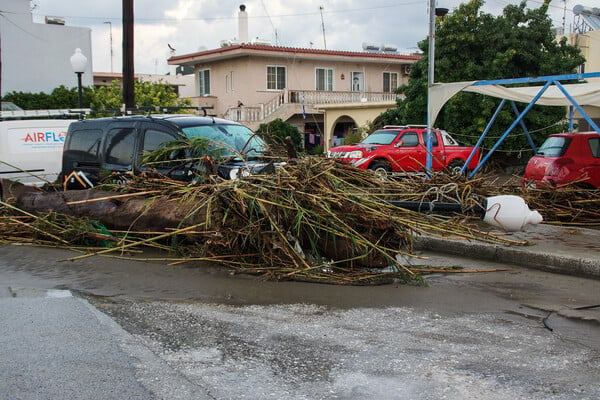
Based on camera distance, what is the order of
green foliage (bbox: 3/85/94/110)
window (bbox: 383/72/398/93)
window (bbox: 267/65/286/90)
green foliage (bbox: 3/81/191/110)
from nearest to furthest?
green foliage (bbox: 3/81/191/110) → window (bbox: 267/65/286/90) → green foliage (bbox: 3/85/94/110) → window (bbox: 383/72/398/93)

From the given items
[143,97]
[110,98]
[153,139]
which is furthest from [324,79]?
[153,139]

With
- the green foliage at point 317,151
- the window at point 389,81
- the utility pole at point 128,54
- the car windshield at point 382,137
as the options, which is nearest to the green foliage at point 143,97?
the green foliage at point 317,151

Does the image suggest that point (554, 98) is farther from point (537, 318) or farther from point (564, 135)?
point (537, 318)

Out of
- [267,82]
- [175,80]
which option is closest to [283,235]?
[267,82]

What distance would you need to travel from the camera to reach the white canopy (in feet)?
37.7

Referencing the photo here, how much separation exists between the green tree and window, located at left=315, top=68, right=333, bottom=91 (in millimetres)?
12911

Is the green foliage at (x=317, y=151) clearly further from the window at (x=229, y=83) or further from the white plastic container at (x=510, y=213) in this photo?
the window at (x=229, y=83)

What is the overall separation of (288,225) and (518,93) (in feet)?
26.1

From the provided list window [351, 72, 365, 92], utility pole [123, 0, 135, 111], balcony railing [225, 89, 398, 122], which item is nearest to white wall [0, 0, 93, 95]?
balcony railing [225, 89, 398, 122]

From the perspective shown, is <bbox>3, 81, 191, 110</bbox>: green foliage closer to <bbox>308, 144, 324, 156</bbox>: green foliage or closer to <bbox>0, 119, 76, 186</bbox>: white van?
<bbox>308, 144, 324, 156</bbox>: green foliage

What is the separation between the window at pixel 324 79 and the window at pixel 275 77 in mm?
2085

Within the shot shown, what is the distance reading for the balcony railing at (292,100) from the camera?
100 feet

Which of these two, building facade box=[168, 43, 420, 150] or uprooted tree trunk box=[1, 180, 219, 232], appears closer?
uprooted tree trunk box=[1, 180, 219, 232]

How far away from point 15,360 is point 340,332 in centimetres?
252
